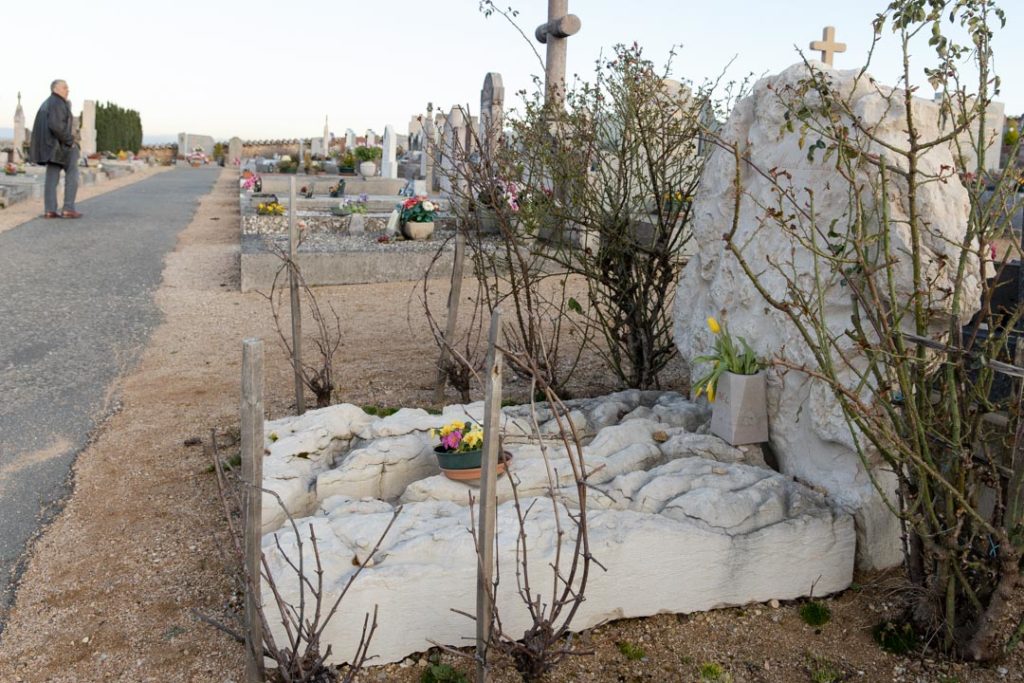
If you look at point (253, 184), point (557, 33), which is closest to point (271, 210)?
point (253, 184)

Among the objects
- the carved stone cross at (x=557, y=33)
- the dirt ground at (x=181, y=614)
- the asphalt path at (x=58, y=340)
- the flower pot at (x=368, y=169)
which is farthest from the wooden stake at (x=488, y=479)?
the flower pot at (x=368, y=169)

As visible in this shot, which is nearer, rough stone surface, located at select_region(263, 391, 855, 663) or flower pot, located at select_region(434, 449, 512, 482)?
rough stone surface, located at select_region(263, 391, 855, 663)

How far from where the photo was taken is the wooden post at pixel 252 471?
2.58m

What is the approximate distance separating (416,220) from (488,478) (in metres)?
8.56

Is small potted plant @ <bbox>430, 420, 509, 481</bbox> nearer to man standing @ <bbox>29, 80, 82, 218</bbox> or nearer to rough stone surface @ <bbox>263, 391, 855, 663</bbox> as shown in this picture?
rough stone surface @ <bbox>263, 391, 855, 663</bbox>

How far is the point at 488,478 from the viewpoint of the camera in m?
2.74

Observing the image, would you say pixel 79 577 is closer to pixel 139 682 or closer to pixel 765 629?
pixel 139 682

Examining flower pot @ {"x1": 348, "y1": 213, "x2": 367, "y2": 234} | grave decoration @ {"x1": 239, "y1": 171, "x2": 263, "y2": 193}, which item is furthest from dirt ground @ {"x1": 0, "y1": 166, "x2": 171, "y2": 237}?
flower pot @ {"x1": 348, "y1": 213, "x2": 367, "y2": 234}

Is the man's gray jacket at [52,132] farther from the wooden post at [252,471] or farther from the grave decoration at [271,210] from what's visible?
the wooden post at [252,471]

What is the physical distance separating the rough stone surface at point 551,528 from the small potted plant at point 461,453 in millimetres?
56

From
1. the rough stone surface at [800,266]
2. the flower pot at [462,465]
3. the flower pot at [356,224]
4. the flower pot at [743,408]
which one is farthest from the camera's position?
the flower pot at [356,224]

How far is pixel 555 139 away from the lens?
19.7 feet

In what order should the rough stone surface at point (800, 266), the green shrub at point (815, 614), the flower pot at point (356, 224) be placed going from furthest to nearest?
1. the flower pot at point (356, 224)
2. the rough stone surface at point (800, 266)
3. the green shrub at point (815, 614)

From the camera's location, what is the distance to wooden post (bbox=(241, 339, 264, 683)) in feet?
8.45
